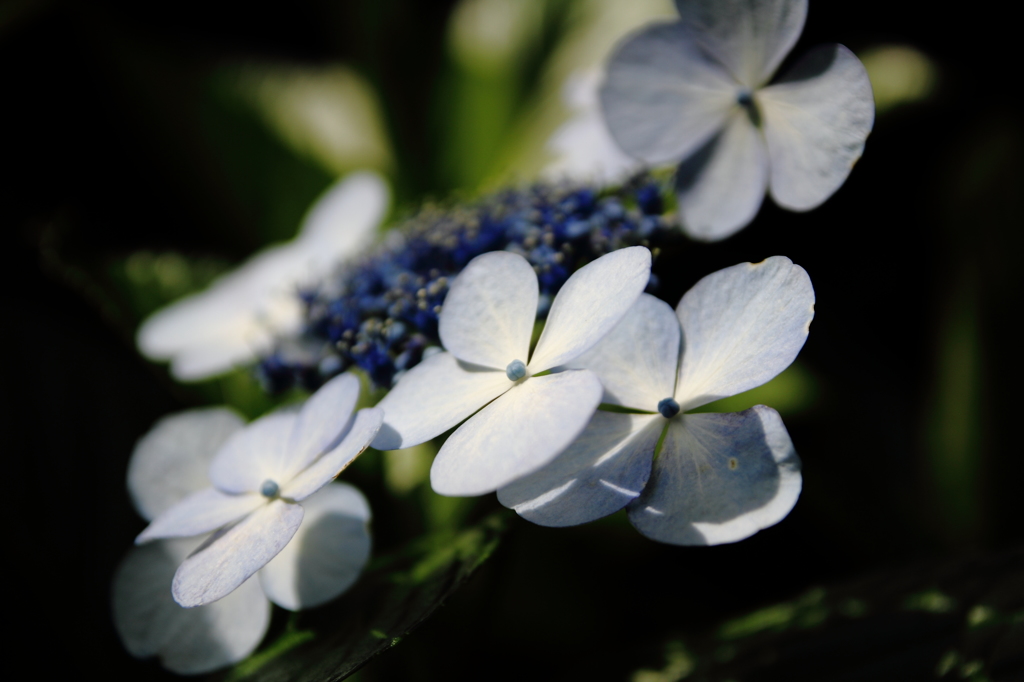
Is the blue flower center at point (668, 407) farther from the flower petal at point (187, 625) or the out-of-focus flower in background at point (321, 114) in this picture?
the out-of-focus flower in background at point (321, 114)

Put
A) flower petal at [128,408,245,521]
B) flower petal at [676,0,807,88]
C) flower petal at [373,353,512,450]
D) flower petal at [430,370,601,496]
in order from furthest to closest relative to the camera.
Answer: flower petal at [128,408,245,521], flower petal at [676,0,807,88], flower petal at [373,353,512,450], flower petal at [430,370,601,496]

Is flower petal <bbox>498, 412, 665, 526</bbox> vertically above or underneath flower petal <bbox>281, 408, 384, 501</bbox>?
underneath

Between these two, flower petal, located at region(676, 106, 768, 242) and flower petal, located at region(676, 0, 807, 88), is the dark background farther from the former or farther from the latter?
flower petal, located at region(676, 0, 807, 88)

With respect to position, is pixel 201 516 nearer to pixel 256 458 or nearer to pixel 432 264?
pixel 256 458

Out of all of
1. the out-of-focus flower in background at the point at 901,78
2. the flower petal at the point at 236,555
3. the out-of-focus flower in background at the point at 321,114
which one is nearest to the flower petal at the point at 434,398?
the flower petal at the point at 236,555

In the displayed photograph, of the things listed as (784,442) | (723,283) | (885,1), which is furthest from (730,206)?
(885,1)

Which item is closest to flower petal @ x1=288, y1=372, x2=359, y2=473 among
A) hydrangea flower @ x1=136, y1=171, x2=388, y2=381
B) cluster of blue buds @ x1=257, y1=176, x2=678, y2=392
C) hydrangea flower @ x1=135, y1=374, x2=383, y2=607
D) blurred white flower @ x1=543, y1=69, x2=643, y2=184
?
hydrangea flower @ x1=135, y1=374, x2=383, y2=607

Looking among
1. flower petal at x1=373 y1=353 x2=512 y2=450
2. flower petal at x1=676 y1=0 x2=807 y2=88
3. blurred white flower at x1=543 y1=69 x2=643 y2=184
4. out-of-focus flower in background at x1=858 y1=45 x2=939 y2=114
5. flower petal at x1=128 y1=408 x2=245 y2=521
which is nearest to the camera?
flower petal at x1=373 y1=353 x2=512 y2=450
